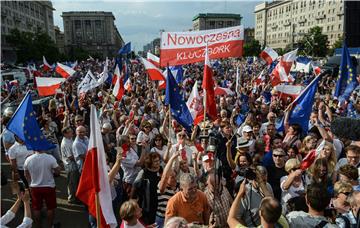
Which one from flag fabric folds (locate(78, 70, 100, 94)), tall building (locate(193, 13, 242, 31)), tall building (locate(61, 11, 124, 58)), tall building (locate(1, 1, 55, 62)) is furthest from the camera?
tall building (locate(193, 13, 242, 31))

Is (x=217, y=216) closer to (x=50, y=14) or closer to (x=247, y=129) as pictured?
(x=247, y=129)

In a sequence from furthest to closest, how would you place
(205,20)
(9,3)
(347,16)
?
(205,20), (9,3), (347,16)

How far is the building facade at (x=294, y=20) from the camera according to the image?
8825 cm

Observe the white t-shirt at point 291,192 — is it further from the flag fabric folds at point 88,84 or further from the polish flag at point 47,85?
the flag fabric folds at point 88,84

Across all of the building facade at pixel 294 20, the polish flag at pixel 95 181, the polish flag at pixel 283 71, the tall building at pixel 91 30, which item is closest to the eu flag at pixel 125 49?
the polish flag at pixel 283 71

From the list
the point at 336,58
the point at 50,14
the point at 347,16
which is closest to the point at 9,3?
the point at 50,14

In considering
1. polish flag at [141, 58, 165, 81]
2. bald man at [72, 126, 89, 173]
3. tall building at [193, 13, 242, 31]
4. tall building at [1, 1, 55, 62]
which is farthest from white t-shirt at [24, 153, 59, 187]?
tall building at [193, 13, 242, 31]

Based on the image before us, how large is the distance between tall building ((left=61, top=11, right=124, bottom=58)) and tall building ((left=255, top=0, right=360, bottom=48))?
57.8 metres

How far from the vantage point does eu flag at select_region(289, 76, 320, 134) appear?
23.2 feet

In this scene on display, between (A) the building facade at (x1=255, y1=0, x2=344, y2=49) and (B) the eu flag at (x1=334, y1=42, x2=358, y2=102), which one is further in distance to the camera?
(A) the building facade at (x1=255, y1=0, x2=344, y2=49)

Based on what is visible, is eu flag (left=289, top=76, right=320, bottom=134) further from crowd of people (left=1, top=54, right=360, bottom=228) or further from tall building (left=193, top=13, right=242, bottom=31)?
tall building (left=193, top=13, right=242, bottom=31)

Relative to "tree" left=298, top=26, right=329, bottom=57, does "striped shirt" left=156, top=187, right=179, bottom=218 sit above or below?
below

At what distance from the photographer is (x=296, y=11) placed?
107 meters

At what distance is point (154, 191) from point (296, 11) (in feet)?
366
